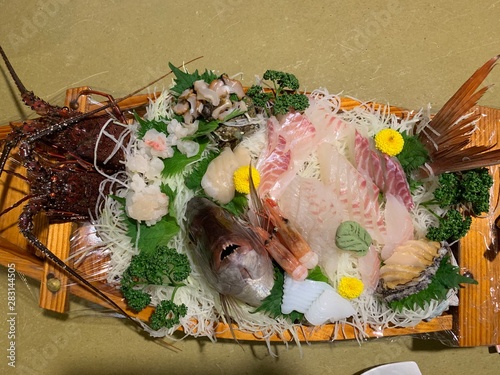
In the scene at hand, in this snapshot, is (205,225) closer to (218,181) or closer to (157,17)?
(218,181)

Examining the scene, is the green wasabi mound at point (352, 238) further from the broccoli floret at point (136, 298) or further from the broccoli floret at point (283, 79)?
the broccoli floret at point (136, 298)

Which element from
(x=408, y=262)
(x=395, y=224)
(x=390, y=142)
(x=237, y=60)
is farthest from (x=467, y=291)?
(x=237, y=60)

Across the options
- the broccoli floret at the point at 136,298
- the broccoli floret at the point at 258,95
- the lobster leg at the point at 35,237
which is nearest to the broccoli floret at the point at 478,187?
the broccoli floret at the point at 258,95

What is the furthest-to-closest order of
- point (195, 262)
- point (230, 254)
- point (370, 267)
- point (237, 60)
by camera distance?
point (237, 60) → point (195, 262) → point (370, 267) → point (230, 254)

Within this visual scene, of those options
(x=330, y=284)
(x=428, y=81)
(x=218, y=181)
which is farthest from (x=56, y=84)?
(x=428, y=81)

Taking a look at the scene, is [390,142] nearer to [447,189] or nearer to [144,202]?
[447,189]
